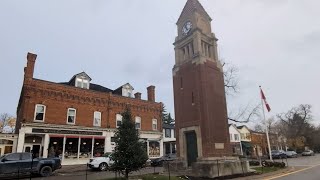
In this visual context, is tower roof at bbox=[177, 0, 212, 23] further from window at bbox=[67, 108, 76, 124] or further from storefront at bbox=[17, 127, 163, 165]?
storefront at bbox=[17, 127, 163, 165]

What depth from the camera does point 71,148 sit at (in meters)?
31.3

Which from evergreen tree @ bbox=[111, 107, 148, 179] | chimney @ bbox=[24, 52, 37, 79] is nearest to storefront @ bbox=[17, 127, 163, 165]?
chimney @ bbox=[24, 52, 37, 79]

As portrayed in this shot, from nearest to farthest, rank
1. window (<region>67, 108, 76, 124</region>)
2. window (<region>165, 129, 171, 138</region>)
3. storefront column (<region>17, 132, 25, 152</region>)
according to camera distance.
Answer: storefront column (<region>17, 132, 25, 152</region>) → window (<region>67, 108, 76, 124</region>) → window (<region>165, 129, 171, 138</region>)

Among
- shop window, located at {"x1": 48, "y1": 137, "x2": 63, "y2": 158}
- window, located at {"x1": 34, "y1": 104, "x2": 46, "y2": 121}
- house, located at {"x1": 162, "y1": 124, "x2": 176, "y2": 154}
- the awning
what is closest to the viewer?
window, located at {"x1": 34, "y1": 104, "x2": 46, "y2": 121}

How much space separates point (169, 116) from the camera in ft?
282

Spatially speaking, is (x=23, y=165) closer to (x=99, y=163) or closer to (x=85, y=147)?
(x=99, y=163)

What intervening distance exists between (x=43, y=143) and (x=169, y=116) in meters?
59.5

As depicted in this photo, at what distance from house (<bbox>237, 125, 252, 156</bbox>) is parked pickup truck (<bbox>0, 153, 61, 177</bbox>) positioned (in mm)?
50482

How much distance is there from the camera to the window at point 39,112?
95.2 ft

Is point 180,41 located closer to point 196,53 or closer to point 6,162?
point 196,53

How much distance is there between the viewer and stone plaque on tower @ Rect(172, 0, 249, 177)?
20.8 metres

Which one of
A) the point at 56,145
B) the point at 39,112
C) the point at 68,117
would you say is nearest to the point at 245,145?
the point at 68,117

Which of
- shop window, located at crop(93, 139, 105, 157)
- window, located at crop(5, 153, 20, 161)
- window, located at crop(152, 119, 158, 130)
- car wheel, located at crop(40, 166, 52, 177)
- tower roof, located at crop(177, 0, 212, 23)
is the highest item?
tower roof, located at crop(177, 0, 212, 23)

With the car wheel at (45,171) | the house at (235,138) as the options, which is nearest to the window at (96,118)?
the car wheel at (45,171)
